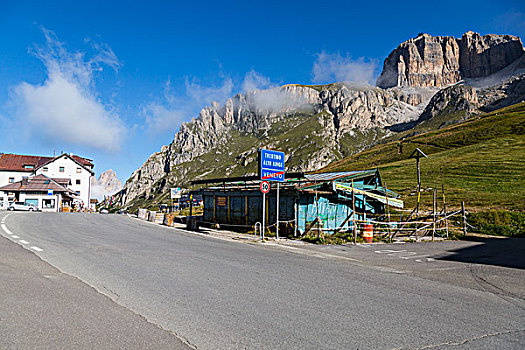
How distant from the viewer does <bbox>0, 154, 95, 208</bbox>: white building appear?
85875mm

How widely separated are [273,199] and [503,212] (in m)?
17.6

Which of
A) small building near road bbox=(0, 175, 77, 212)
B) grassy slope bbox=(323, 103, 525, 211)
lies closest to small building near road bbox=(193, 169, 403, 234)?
grassy slope bbox=(323, 103, 525, 211)

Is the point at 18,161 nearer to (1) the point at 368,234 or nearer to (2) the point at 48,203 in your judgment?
(2) the point at 48,203

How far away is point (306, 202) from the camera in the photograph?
908 inches

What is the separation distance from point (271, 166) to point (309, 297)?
51.4 feet

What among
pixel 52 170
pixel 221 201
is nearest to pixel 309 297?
pixel 221 201

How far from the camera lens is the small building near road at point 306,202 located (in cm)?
2266

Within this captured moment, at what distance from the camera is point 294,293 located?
7.27 meters

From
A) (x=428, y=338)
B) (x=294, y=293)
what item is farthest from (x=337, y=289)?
(x=428, y=338)

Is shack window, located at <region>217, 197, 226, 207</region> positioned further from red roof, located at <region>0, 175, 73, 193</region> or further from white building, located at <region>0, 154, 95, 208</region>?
white building, located at <region>0, 154, 95, 208</region>

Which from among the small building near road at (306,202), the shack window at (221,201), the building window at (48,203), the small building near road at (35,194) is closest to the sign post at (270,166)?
the small building near road at (306,202)

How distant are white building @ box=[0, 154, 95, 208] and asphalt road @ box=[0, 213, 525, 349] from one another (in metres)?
84.1

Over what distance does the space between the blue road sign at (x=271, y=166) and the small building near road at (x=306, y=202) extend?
31.6 inches

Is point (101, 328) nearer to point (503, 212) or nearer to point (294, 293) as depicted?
point (294, 293)
